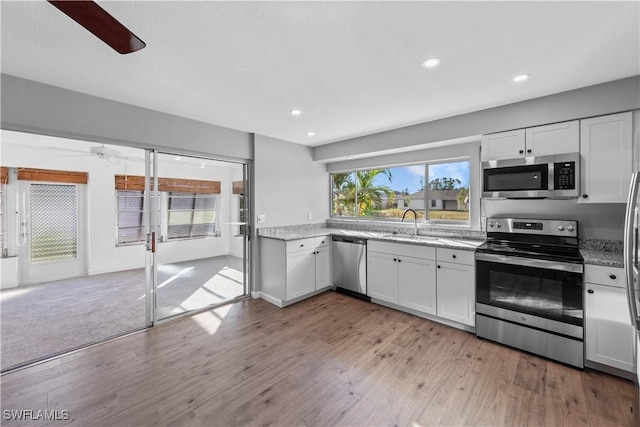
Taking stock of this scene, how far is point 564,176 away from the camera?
242cm

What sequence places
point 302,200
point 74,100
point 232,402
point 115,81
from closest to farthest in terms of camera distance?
point 232,402
point 115,81
point 74,100
point 302,200

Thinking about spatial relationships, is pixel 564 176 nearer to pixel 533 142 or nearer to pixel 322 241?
pixel 533 142

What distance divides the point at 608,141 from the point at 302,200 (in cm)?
363

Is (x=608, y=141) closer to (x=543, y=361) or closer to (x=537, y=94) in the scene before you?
(x=537, y=94)

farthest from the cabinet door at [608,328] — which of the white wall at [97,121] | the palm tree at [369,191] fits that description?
the white wall at [97,121]

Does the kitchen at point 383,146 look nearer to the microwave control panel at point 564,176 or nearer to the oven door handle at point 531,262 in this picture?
the microwave control panel at point 564,176

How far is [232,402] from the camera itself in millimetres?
1848

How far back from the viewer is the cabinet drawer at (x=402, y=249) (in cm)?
306

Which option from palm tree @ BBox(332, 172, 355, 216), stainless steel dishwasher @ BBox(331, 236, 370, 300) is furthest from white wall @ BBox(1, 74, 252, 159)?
palm tree @ BBox(332, 172, 355, 216)

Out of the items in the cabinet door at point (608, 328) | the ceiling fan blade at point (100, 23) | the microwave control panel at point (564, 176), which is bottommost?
the cabinet door at point (608, 328)

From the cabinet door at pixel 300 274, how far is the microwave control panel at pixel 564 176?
9.41 ft

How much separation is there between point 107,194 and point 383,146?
17.4 feet

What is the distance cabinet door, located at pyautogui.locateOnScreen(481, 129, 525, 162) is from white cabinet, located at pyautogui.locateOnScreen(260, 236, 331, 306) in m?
2.39

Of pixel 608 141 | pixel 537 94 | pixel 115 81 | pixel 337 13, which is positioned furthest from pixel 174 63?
pixel 608 141
